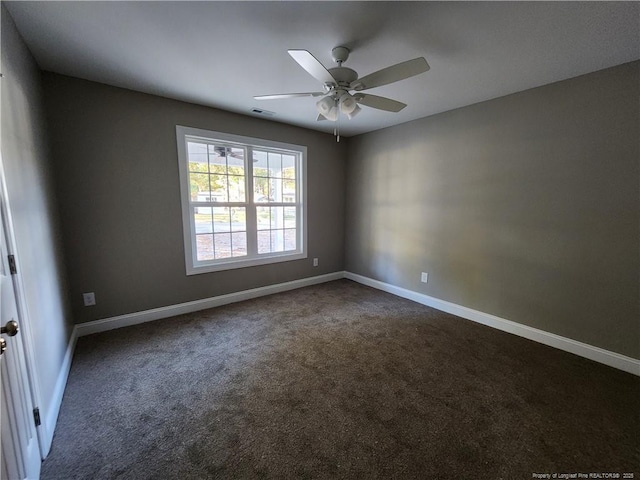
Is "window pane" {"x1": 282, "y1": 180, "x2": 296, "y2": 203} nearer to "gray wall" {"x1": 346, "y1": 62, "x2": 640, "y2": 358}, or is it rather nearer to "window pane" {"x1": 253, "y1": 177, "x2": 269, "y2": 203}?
"window pane" {"x1": 253, "y1": 177, "x2": 269, "y2": 203}

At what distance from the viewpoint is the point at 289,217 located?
4.04m

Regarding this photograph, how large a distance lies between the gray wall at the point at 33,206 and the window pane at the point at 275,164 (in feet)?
7.36

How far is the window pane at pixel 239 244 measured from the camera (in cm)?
354

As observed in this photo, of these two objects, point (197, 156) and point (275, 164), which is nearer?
point (197, 156)

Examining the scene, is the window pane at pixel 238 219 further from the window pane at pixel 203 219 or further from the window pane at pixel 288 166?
the window pane at pixel 288 166

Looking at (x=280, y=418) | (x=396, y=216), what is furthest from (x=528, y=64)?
(x=280, y=418)

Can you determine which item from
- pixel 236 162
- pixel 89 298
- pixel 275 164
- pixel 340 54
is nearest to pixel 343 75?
pixel 340 54

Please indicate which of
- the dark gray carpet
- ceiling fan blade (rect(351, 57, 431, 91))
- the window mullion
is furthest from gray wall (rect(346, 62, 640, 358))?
the window mullion

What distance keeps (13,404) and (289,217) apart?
3.22 meters

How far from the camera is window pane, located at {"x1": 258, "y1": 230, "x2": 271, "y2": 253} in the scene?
3768 mm

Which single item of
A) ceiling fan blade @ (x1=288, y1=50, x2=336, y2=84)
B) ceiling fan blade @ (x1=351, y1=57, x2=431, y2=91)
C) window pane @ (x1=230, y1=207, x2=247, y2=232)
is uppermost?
ceiling fan blade @ (x1=288, y1=50, x2=336, y2=84)

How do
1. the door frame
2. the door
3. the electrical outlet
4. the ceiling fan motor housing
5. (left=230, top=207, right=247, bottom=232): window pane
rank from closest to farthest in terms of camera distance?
the door
the door frame
the ceiling fan motor housing
the electrical outlet
(left=230, top=207, right=247, bottom=232): window pane

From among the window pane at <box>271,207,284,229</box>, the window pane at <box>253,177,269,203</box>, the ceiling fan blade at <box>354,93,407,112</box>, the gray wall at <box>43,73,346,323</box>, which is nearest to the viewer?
the ceiling fan blade at <box>354,93,407,112</box>

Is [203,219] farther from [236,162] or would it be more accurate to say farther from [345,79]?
[345,79]
